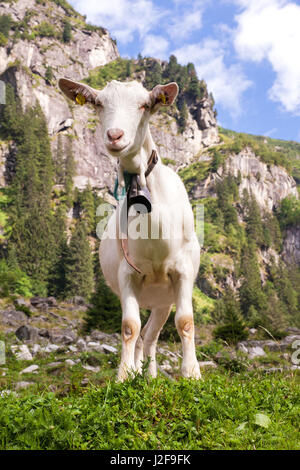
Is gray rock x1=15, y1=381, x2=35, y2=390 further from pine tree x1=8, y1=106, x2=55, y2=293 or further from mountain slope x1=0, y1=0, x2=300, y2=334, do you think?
pine tree x1=8, y1=106, x2=55, y2=293

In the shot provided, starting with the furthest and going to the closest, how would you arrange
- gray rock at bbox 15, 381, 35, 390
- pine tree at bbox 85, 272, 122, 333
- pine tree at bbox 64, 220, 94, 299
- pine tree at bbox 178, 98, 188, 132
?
pine tree at bbox 178, 98, 188, 132 < pine tree at bbox 64, 220, 94, 299 < pine tree at bbox 85, 272, 122, 333 < gray rock at bbox 15, 381, 35, 390

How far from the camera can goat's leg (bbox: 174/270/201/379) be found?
4348mm

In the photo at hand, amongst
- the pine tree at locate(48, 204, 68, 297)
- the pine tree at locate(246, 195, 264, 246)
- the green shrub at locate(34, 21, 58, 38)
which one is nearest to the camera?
the pine tree at locate(48, 204, 68, 297)

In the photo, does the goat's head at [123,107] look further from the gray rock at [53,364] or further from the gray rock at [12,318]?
the gray rock at [12,318]

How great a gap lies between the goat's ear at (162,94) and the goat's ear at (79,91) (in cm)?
63

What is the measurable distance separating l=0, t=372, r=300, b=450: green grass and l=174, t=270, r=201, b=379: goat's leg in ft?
2.37

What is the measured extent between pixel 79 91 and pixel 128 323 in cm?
264

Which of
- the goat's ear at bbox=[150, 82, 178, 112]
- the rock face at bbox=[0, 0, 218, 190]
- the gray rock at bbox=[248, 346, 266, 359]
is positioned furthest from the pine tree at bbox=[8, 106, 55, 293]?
the goat's ear at bbox=[150, 82, 178, 112]

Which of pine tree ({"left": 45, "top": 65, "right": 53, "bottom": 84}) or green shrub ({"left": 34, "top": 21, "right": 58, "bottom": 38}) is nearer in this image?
pine tree ({"left": 45, "top": 65, "right": 53, "bottom": 84})

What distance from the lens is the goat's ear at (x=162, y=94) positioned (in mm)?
3963

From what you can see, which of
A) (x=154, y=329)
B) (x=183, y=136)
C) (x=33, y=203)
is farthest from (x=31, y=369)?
(x=183, y=136)

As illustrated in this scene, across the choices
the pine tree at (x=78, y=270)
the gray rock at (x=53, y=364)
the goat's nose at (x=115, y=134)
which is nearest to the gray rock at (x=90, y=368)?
the gray rock at (x=53, y=364)
